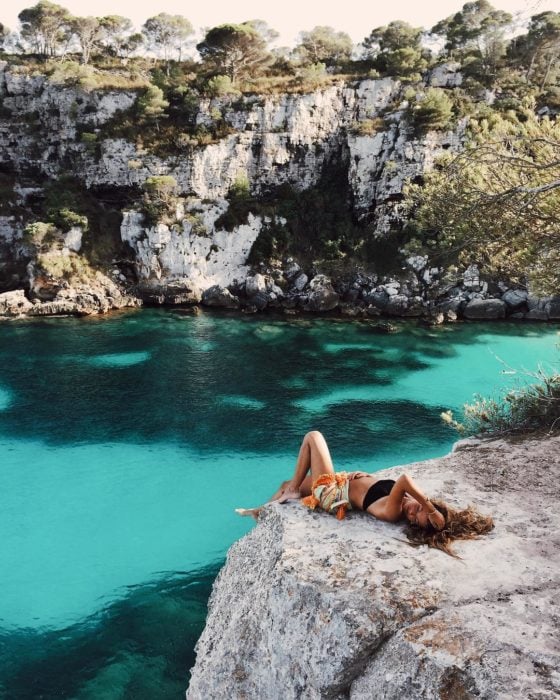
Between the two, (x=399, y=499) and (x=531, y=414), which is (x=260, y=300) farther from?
(x=399, y=499)

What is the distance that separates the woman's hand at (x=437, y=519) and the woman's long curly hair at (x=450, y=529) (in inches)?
2.5

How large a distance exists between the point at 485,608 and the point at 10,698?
7.35 meters

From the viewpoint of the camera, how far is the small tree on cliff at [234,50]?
3978 cm

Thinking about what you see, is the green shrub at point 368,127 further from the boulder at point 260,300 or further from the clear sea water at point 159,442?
the clear sea water at point 159,442

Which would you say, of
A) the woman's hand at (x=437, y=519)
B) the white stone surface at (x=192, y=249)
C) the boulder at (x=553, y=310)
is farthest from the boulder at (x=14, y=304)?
the boulder at (x=553, y=310)

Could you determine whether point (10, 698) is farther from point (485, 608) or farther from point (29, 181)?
point (29, 181)

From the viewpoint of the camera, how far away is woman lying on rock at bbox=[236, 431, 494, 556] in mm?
5359

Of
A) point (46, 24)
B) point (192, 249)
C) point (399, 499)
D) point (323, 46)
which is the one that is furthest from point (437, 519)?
point (46, 24)

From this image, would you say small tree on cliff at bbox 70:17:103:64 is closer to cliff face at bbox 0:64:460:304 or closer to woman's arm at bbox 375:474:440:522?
cliff face at bbox 0:64:460:304

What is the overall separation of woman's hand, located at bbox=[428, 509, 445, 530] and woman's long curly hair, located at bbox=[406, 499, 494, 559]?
0.06 meters

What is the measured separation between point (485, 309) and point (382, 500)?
92.6 ft

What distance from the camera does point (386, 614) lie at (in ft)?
14.5

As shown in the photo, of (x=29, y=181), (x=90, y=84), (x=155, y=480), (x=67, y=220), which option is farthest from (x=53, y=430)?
(x=90, y=84)

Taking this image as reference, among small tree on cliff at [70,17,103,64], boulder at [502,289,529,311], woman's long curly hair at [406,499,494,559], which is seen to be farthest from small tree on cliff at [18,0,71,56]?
woman's long curly hair at [406,499,494,559]
